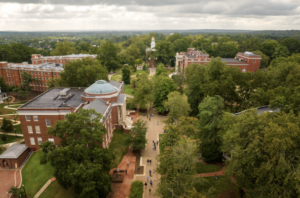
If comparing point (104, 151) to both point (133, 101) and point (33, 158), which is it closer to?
point (33, 158)

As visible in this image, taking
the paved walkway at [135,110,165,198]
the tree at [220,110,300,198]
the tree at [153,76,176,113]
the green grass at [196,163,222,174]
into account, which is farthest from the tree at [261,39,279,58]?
the tree at [220,110,300,198]

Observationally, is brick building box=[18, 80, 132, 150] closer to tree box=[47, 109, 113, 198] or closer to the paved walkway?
the paved walkway

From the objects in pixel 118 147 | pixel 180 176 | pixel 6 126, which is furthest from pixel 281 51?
pixel 6 126

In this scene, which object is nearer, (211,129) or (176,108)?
(211,129)

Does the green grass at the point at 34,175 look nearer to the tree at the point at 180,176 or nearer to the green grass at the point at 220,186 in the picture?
the tree at the point at 180,176

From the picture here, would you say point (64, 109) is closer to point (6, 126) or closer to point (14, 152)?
point (14, 152)

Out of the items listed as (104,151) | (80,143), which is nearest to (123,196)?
(104,151)
